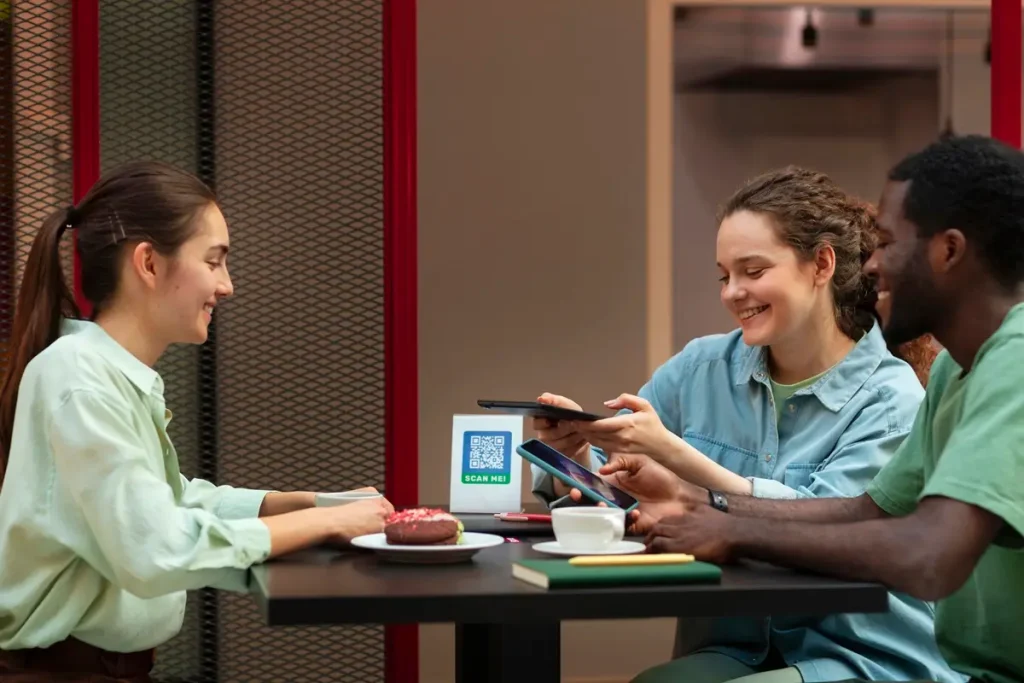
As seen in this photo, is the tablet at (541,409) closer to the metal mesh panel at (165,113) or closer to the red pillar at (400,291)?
the red pillar at (400,291)

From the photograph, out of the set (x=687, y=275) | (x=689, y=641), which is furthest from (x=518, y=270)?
(x=689, y=641)

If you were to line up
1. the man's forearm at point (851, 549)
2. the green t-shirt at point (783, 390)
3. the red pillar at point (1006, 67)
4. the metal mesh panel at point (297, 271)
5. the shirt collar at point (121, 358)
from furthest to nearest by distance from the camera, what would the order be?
the red pillar at point (1006, 67) → the metal mesh panel at point (297, 271) → the green t-shirt at point (783, 390) → the shirt collar at point (121, 358) → the man's forearm at point (851, 549)

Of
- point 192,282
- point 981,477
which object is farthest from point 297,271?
point 981,477

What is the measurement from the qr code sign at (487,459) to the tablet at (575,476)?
1.09ft

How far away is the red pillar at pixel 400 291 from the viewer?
299cm

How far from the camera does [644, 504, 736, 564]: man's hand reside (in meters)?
1.67

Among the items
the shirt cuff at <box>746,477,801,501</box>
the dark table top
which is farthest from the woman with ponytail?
the shirt cuff at <box>746,477,801,501</box>

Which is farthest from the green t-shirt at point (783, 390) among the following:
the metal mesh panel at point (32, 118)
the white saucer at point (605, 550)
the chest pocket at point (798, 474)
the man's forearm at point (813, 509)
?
the metal mesh panel at point (32, 118)

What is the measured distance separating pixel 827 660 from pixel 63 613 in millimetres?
1189

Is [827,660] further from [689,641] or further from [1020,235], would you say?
[1020,235]

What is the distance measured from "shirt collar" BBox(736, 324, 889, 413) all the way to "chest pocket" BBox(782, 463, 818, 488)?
0.12 meters

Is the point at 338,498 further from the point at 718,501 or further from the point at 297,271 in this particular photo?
the point at 297,271

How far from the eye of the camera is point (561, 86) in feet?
13.6

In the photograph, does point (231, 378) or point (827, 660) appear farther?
point (231, 378)
